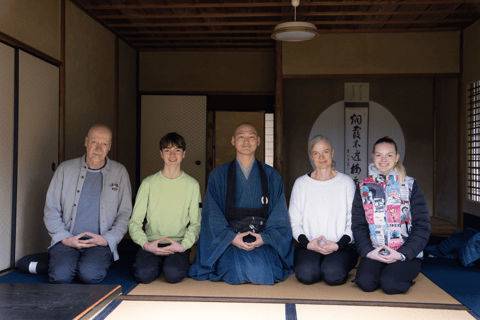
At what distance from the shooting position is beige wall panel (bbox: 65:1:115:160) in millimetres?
4191

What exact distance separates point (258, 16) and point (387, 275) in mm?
3259

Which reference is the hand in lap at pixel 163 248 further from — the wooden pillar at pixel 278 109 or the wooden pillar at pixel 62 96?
the wooden pillar at pixel 278 109

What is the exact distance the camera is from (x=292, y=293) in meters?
2.60

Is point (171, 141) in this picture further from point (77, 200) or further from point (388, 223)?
point (388, 223)

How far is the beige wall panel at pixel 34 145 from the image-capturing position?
3381mm

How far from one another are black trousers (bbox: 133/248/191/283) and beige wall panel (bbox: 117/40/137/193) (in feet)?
9.92

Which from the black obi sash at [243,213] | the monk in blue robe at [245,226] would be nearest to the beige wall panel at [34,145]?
the monk in blue robe at [245,226]

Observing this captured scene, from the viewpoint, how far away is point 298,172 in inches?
227

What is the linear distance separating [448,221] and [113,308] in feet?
14.7

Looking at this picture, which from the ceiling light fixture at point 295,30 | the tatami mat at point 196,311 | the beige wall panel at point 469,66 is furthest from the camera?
the beige wall panel at point 469,66

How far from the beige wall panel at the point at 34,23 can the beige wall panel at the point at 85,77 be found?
0.25 m

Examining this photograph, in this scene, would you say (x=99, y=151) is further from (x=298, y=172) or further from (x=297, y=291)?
(x=298, y=172)

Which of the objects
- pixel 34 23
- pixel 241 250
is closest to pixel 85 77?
pixel 34 23

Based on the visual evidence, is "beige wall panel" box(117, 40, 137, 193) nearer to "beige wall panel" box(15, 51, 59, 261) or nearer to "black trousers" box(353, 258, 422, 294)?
"beige wall panel" box(15, 51, 59, 261)
